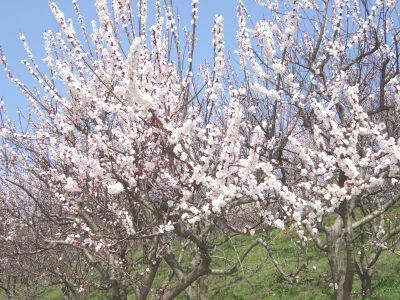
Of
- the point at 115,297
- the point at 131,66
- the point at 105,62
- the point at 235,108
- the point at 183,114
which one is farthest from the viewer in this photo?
the point at 115,297

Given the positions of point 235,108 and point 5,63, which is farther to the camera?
point 5,63

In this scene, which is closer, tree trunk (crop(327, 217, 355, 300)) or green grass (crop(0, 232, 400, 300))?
tree trunk (crop(327, 217, 355, 300))

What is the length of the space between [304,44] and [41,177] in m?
5.22

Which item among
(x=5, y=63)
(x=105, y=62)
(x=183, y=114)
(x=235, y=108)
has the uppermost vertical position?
(x=5, y=63)

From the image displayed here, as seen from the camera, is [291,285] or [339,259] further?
[291,285]

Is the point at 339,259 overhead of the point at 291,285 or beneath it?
overhead

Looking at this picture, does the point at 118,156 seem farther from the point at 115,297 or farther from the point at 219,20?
the point at 115,297

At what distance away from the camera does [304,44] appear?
7.95 meters

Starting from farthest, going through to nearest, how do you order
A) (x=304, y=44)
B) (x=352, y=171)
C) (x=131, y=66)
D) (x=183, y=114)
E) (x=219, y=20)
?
(x=304, y=44) → (x=183, y=114) → (x=219, y=20) → (x=352, y=171) → (x=131, y=66)

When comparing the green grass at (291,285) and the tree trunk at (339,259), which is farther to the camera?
the green grass at (291,285)

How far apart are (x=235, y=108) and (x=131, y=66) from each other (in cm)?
101

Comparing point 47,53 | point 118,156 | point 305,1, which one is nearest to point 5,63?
point 47,53

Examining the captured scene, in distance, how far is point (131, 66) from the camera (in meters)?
3.15

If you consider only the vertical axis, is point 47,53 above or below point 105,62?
above
